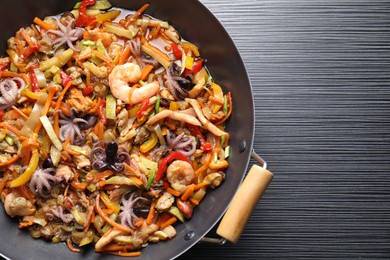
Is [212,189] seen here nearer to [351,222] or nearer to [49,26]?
[351,222]

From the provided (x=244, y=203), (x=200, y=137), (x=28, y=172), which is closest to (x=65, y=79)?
(x=28, y=172)

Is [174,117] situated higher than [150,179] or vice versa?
[174,117]

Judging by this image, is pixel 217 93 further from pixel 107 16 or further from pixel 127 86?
pixel 107 16

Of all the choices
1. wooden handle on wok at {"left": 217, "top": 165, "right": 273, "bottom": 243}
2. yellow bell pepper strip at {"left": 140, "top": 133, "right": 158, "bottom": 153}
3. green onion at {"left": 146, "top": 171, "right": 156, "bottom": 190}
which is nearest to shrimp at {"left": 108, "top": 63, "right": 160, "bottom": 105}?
yellow bell pepper strip at {"left": 140, "top": 133, "right": 158, "bottom": 153}

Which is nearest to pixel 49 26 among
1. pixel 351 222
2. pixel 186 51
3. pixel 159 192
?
pixel 186 51

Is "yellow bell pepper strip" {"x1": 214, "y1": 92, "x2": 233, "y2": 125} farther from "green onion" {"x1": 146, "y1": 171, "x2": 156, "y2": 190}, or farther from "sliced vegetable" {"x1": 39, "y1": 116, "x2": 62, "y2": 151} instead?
"sliced vegetable" {"x1": 39, "y1": 116, "x2": 62, "y2": 151}

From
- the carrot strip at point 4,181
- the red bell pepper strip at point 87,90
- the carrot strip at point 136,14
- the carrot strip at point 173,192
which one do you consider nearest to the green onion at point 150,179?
the carrot strip at point 173,192
